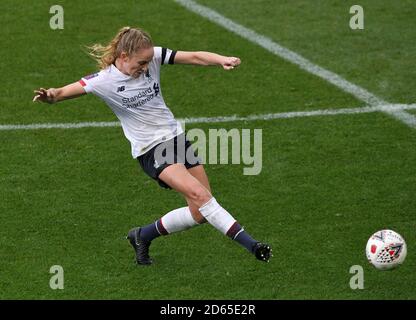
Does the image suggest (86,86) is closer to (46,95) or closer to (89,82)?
(89,82)

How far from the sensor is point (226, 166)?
1220 cm

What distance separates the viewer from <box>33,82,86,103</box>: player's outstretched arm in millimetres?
9359

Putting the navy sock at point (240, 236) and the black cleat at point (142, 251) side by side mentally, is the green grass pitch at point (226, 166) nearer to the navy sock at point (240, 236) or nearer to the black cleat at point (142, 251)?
the black cleat at point (142, 251)

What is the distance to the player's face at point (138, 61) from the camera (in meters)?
9.54

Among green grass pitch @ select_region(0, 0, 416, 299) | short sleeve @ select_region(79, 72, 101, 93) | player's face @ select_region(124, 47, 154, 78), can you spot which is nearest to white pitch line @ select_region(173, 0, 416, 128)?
green grass pitch @ select_region(0, 0, 416, 299)

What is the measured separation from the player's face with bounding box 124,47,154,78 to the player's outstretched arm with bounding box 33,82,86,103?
441mm

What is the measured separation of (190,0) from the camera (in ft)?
56.3

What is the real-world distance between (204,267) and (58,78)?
5.23 meters

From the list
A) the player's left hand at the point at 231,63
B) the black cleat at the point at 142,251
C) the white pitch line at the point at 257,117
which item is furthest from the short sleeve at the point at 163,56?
the white pitch line at the point at 257,117

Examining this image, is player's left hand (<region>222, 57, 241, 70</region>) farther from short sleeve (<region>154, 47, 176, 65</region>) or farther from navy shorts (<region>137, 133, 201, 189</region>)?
navy shorts (<region>137, 133, 201, 189</region>)

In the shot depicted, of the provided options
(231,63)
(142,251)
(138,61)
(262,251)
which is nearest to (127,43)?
(138,61)

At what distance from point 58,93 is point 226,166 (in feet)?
10.4

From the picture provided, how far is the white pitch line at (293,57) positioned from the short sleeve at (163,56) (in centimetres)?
412

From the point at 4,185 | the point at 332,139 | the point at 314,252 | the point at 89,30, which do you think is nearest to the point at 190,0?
the point at 89,30
